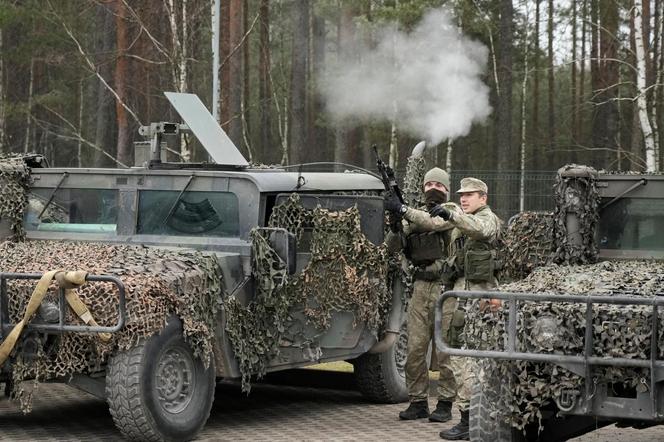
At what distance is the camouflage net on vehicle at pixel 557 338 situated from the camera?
21.1 feet

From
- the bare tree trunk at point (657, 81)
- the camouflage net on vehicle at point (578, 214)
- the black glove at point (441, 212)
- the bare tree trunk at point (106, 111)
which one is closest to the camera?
the black glove at point (441, 212)

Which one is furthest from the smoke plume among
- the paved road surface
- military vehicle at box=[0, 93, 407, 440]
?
military vehicle at box=[0, 93, 407, 440]

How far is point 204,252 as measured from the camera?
29.5 feet

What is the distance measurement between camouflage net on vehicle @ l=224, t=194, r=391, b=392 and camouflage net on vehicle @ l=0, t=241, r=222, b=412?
0.35 m

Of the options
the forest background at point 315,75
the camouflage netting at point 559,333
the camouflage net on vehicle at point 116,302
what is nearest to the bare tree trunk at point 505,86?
the forest background at point 315,75

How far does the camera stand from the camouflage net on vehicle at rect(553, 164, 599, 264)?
8.84m

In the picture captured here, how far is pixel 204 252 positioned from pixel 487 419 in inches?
110

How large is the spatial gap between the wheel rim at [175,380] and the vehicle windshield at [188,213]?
1.14 m

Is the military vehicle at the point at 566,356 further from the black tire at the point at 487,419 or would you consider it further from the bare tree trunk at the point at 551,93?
the bare tree trunk at the point at 551,93

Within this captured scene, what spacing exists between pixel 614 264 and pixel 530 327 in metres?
2.07

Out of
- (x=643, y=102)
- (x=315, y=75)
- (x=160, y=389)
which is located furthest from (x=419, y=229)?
(x=315, y=75)

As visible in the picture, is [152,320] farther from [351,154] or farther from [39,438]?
[351,154]

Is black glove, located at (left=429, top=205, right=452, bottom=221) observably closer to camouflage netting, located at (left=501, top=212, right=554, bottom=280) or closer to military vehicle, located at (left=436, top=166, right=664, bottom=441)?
camouflage netting, located at (left=501, top=212, right=554, bottom=280)

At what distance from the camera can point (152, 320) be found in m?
8.17
